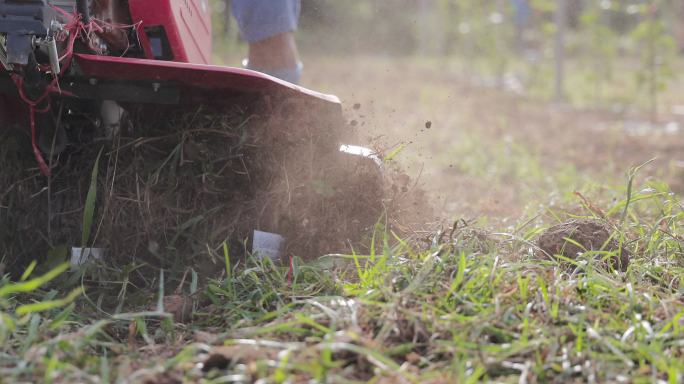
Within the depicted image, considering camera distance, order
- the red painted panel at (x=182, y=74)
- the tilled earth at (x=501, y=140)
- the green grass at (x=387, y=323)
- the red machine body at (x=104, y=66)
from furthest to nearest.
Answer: the tilled earth at (x=501, y=140) → the red painted panel at (x=182, y=74) → the red machine body at (x=104, y=66) → the green grass at (x=387, y=323)

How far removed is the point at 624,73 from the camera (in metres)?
12.7

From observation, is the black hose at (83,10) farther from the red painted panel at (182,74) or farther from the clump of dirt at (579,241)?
the clump of dirt at (579,241)

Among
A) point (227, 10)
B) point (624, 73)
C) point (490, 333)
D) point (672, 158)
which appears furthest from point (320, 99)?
point (624, 73)

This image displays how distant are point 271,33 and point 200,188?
929 mm

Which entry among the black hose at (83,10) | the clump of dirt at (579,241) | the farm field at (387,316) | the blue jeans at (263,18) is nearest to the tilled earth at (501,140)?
the blue jeans at (263,18)

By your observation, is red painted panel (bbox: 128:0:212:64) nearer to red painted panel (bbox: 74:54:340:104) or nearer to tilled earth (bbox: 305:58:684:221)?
red painted panel (bbox: 74:54:340:104)

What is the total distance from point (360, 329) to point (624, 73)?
38.7 feet

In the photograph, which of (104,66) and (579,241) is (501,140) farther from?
(104,66)

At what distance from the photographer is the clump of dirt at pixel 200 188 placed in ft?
8.34

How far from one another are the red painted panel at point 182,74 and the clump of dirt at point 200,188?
15cm

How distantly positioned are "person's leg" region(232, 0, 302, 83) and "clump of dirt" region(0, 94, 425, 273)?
0.77 metres

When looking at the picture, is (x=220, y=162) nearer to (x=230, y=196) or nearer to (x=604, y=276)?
(x=230, y=196)

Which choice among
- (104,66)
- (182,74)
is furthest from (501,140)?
(104,66)

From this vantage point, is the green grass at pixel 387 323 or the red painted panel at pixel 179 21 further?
the red painted panel at pixel 179 21
